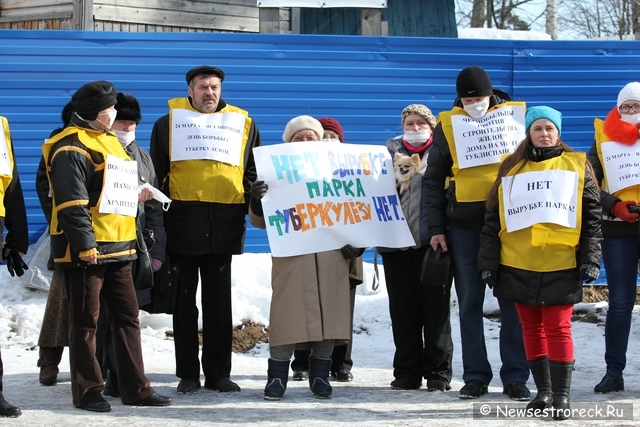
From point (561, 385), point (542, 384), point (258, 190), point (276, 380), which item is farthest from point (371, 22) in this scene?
point (561, 385)

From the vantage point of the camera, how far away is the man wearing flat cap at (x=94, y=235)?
5.62 m

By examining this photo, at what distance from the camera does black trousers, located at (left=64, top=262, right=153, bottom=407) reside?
575 centimetres

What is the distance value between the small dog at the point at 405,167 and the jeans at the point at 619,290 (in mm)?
1382

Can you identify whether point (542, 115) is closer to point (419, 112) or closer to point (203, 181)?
point (419, 112)

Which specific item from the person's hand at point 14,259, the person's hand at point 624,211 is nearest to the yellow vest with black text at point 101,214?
the person's hand at point 14,259

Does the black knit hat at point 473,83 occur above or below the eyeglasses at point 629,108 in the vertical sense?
above

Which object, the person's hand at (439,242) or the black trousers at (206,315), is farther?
the black trousers at (206,315)

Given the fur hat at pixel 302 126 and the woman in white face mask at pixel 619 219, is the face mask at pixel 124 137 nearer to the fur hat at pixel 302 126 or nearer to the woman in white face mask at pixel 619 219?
the fur hat at pixel 302 126

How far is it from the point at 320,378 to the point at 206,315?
96 cm

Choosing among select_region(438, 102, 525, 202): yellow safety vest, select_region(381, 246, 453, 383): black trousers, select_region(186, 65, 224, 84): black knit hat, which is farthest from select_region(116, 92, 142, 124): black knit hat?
select_region(438, 102, 525, 202): yellow safety vest

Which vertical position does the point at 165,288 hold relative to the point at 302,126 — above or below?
below

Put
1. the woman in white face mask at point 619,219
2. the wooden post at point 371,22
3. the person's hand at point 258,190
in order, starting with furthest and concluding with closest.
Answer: the wooden post at point 371,22, the woman in white face mask at point 619,219, the person's hand at point 258,190

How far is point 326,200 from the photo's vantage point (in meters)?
6.56

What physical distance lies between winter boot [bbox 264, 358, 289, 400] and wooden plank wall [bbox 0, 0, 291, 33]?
7204 millimetres
